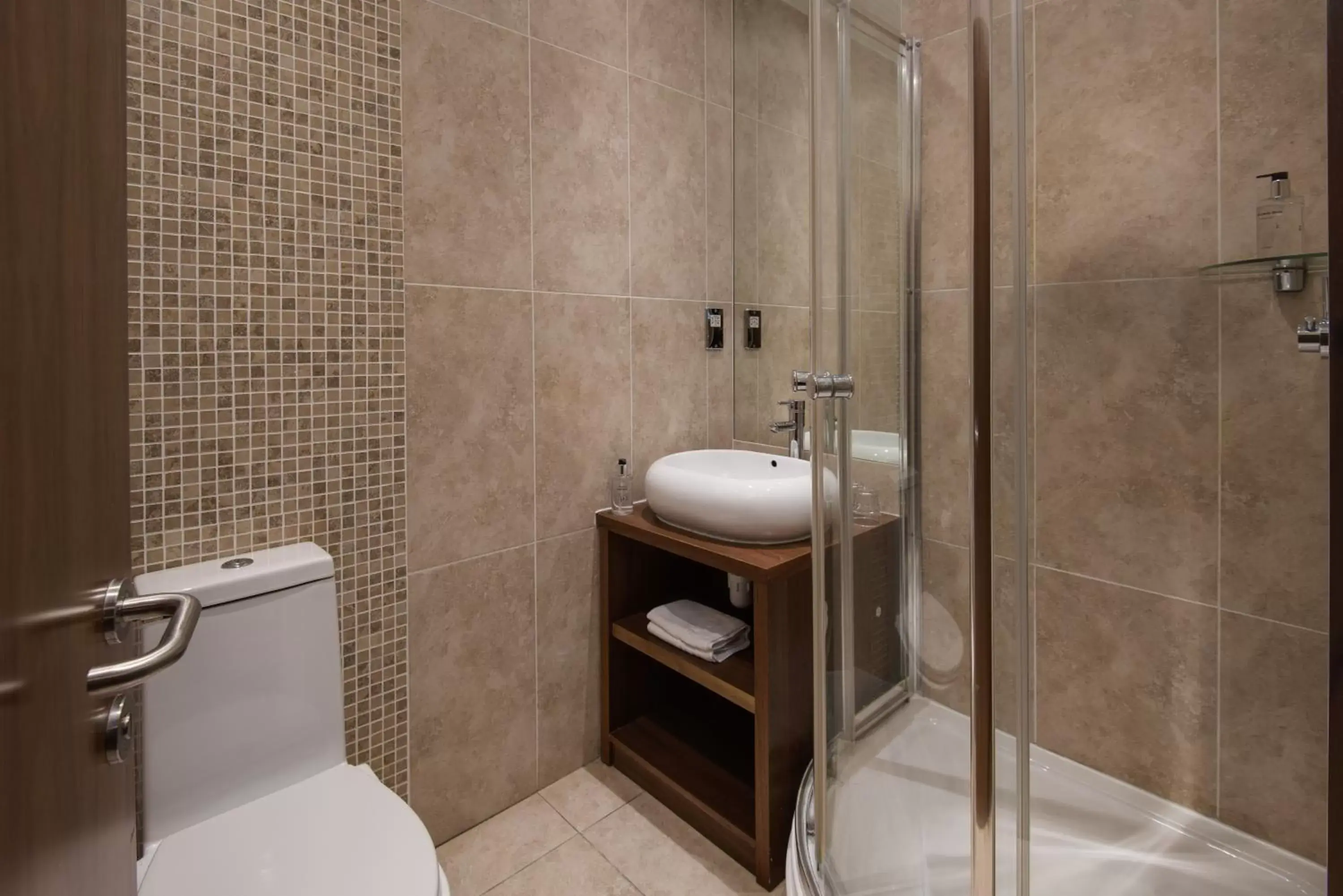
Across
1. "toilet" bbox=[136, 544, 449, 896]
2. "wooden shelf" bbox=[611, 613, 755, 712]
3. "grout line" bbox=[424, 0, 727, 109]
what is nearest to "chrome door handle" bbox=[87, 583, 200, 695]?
"toilet" bbox=[136, 544, 449, 896]

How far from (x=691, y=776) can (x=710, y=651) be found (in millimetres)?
377

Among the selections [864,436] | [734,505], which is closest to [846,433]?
[864,436]

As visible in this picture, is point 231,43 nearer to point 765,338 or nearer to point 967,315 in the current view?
point 967,315

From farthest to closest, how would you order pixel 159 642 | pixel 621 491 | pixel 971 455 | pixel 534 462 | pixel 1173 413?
pixel 621 491 < pixel 534 462 < pixel 1173 413 < pixel 971 455 < pixel 159 642

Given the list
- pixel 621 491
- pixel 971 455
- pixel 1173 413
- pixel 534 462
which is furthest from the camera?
pixel 621 491

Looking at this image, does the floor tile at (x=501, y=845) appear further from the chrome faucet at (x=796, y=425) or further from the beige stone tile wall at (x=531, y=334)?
the chrome faucet at (x=796, y=425)

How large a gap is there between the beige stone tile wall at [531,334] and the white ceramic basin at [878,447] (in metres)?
0.90

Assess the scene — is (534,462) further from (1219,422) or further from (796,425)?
(1219,422)

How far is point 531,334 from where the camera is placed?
169 cm

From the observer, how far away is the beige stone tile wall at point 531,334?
5.02 ft

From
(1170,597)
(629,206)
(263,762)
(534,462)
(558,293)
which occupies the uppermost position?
(629,206)

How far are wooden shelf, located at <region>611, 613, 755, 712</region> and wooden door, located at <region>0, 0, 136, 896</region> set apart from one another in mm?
1151

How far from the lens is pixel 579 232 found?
1777 mm

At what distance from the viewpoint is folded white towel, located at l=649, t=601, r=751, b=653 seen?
5.46 feet
